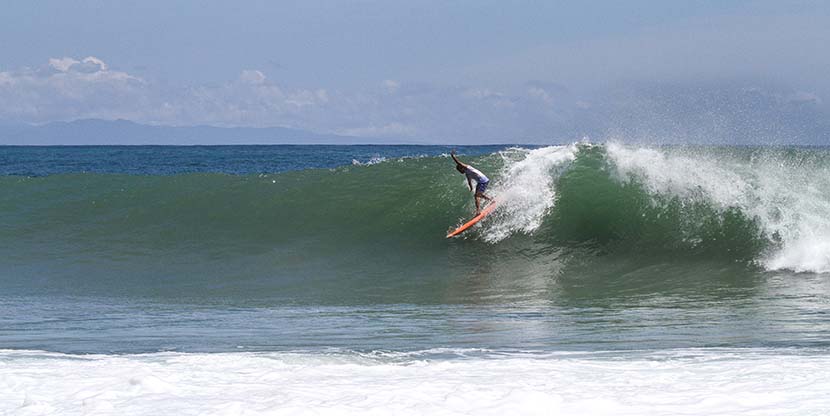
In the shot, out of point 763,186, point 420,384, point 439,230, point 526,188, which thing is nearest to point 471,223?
point 439,230

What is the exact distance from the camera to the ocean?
559cm

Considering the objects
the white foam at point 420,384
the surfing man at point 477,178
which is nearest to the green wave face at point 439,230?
the surfing man at point 477,178

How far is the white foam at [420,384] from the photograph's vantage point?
5.14m

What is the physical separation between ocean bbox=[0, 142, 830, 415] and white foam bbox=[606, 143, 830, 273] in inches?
1.8

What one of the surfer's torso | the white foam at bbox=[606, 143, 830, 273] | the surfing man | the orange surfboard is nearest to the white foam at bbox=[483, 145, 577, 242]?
the orange surfboard

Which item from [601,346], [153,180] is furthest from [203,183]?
[601,346]

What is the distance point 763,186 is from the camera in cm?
1521

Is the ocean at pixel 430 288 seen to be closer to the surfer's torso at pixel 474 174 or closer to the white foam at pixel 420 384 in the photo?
the white foam at pixel 420 384

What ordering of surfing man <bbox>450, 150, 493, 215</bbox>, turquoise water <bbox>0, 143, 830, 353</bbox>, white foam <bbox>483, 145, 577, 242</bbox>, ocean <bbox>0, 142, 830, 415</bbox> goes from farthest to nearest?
white foam <bbox>483, 145, 577, 242</bbox>, surfing man <bbox>450, 150, 493, 215</bbox>, turquoise water <bbox>0, 143, 830, 353</bbox>, ocean <bbox>0, 142, 830, 415</bbox>

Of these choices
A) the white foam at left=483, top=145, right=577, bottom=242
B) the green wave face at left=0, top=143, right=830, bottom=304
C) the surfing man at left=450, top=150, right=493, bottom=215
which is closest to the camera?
the green wave face at left=0, top=143, right=830, bottom=304

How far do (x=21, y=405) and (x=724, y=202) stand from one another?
12.4 meters

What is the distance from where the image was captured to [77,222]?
1852cm

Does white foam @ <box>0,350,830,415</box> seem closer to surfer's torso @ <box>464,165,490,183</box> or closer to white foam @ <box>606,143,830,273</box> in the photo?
white foam @ <box>606,143,830,273</box>

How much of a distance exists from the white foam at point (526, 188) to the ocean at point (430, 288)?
54mm
